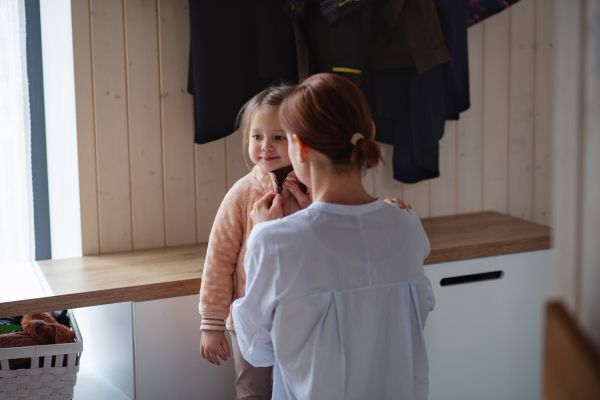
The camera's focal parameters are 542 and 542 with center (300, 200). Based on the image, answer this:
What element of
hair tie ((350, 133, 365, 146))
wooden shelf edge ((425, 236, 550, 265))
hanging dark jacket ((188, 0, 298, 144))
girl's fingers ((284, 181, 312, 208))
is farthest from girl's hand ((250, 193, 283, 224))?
wooden shelf edge ((425, 236, 550, 265))

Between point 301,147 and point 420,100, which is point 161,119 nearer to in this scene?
point 420,100

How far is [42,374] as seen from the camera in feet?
4.23

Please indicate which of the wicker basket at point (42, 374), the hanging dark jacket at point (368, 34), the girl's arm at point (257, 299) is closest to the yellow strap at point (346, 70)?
the hanging dark jacket at point (368, 34)

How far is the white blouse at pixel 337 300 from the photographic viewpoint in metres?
0.82

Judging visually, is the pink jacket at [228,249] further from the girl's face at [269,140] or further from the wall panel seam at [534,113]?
the wall panel seam at [534,113]

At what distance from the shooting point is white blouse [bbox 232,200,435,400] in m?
0.82

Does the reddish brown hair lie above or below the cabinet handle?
above

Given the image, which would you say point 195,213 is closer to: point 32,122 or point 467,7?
point 32,122

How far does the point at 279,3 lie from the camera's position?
1.59 meters

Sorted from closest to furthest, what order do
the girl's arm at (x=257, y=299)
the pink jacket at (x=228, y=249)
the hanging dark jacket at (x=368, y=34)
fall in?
the girl's arm at (x=257, y=299)
the pink jacket at (x=228, y=249)
the hanging dark jacket at (x=368, y=34)

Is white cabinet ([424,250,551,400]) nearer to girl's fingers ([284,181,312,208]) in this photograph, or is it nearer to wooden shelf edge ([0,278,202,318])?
girl's fingers ([284,181,312,208])

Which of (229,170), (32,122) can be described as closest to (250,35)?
(229,170)

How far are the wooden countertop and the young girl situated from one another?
0.77 feet

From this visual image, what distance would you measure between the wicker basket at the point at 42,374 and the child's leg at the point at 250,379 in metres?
0.40
